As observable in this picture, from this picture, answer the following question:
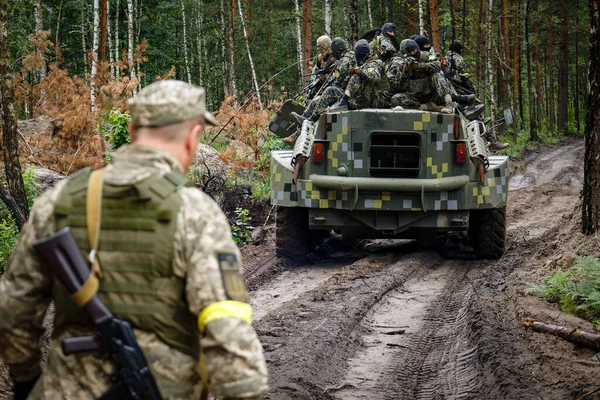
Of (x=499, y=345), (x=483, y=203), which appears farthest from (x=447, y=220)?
(x=499, y=345)

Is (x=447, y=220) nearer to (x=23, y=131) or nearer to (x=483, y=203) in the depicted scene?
(x=483, y=203)

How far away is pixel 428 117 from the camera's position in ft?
31.9

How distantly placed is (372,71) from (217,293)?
848 centimetres

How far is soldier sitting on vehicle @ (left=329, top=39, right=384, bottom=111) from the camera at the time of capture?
10477 millimetres

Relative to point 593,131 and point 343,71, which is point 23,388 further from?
point 343,71

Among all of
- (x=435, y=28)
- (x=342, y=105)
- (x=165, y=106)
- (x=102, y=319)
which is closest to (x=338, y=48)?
(x=342, y=105)

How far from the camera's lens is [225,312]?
7.94 ft

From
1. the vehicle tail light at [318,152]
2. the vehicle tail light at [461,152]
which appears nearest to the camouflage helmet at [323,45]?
the vehicle tail light at [318,152]

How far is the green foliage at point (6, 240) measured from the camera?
790 cm

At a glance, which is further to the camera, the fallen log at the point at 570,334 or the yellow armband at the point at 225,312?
the fallen log at the point at 570,334

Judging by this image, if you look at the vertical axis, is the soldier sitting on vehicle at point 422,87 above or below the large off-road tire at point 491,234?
above

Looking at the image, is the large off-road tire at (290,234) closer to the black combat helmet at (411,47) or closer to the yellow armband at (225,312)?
the black combat helmet at (411,47)

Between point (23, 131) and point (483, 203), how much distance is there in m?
8.47

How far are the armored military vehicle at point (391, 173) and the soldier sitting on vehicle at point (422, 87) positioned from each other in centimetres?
71
